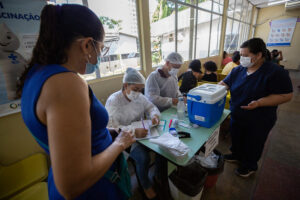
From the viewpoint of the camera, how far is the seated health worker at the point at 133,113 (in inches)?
51.3

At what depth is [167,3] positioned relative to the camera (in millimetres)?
2955

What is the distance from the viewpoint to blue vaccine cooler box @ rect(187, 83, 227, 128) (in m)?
1.16

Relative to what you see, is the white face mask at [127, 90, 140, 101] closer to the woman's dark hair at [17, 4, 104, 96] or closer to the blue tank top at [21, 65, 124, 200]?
the blue tank top at [21, 65, 124, 200]

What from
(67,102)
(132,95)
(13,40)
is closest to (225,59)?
(132,95)

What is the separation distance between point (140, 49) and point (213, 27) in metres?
3.63

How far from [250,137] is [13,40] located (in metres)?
2.56

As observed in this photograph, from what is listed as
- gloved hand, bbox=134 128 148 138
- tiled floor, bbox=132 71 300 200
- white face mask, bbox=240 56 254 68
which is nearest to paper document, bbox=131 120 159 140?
gloved hand, bbox=134 128 148 138

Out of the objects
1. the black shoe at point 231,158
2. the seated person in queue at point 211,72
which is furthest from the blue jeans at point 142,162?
the seated person in queue at point 211,72

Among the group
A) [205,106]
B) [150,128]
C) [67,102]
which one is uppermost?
[67,102]

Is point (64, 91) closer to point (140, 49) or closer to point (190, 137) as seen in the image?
point (190, 137)

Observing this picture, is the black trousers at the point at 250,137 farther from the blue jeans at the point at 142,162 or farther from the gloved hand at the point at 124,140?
the gloved hand at the point at 124,140

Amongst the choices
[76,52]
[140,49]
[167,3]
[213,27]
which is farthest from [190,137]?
[213,27]

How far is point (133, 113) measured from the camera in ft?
4.78

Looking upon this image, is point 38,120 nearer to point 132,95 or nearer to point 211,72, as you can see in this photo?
point 132,95
